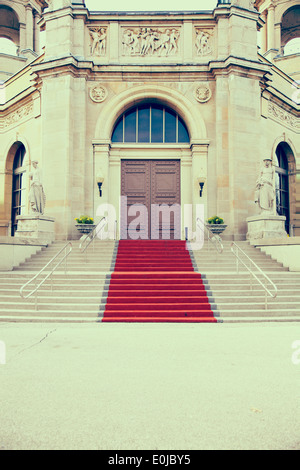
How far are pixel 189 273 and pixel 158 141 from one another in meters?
10.3

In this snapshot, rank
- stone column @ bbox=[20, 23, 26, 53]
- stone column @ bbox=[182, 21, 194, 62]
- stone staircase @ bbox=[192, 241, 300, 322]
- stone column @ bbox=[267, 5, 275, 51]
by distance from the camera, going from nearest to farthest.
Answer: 1. stone staircase @ bbox=[192, 241, 300, 322]
2. stone column @ bbox=[182, 21, 194, 62]
3. stone column @ bbox=[267, 5, 275, 51]
4. stone column @ bbox=[20, 23, 26, 53]

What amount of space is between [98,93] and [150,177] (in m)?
4.89

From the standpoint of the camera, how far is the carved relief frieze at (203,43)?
2041 centimetres

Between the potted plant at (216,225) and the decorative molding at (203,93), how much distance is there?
20.5ft

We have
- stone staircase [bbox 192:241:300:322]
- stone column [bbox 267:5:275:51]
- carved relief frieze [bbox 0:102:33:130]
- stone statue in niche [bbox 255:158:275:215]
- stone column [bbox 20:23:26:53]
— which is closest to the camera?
stone staircase [bbox 192:241:300:322]

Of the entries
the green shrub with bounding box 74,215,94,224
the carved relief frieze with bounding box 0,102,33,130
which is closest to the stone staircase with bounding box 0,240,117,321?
the green shrub with bounding box 74,215,94,224

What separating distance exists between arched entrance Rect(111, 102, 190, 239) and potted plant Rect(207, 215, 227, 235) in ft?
8.49

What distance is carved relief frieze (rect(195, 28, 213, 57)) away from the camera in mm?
20406

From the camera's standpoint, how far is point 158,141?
2095 cm

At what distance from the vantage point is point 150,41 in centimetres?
2059

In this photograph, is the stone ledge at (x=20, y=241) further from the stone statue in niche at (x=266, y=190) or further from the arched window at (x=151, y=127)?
the stone statue in niche at (x=266, y=190)

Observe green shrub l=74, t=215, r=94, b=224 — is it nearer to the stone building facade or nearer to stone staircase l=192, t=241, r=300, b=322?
the stone building facade

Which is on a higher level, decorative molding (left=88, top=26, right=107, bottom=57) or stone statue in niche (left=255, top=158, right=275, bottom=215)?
decorative molding (left=88, top=26, right=107, bottom=57)
